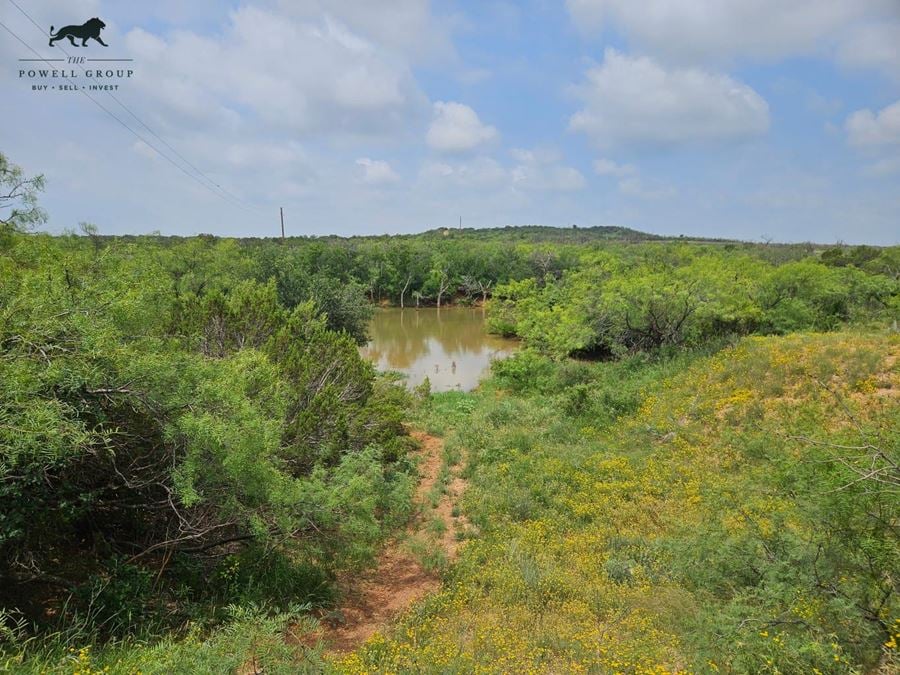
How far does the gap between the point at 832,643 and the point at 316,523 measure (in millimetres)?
5277

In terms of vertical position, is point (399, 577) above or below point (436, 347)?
below

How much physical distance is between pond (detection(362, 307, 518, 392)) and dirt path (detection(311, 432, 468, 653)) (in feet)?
28.8

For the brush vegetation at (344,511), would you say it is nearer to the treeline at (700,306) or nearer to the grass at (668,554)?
the grass at (668,554)

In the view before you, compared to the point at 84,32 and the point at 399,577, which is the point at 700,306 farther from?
the point at 84,32

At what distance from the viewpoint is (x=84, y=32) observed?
430 inches

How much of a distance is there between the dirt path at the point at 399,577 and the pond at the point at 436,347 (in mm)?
8768

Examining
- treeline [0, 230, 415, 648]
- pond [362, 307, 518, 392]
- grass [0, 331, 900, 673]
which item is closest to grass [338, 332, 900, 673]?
grass [0, 331, 900, 673]

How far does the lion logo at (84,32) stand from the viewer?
10699 millimetres

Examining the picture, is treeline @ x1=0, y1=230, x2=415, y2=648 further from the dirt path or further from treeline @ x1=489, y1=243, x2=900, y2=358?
treeline @ x1=489, y1=243, x2=900, y2=358

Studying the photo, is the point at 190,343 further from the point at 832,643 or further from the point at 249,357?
the point at 832,643

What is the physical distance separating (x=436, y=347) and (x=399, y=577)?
24.6 m

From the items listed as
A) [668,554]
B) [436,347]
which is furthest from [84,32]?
[436,347]

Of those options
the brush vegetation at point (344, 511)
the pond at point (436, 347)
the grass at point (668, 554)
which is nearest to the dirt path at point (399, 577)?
the grass at point (668, 554)

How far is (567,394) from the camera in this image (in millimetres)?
14617
